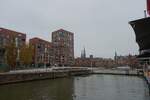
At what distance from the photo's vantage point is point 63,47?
5630 inches

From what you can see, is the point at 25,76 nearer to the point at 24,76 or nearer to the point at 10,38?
the point at 24,76

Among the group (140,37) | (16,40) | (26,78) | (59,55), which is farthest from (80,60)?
(140,37)

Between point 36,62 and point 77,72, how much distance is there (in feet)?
76.5

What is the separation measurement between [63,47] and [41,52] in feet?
98.3

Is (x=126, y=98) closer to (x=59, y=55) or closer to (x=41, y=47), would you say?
(x=41, y=47)

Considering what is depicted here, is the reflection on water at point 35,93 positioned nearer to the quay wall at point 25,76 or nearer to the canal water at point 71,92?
the canal water at point 71,92

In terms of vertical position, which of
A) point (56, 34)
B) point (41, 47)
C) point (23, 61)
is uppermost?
point (56, 34)

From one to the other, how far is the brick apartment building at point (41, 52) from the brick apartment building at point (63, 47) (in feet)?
36.9

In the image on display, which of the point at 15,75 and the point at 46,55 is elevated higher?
the point at 46,55

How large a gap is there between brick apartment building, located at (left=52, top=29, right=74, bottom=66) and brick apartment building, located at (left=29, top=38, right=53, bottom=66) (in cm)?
1124

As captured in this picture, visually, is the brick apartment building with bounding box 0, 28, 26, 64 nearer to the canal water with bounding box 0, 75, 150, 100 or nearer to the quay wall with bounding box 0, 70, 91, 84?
the quay wall with bounding box 0, 70, 91, 84

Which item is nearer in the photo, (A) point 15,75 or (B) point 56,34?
(A) point 15,75

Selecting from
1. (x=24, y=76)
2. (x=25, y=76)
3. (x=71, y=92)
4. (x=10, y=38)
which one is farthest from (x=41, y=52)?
(x=71, y=92)

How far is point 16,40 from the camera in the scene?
290 feet
